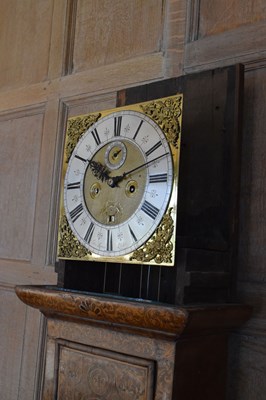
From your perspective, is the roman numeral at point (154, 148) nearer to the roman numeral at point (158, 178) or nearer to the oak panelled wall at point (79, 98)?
the roman numeral at point (158, 178)

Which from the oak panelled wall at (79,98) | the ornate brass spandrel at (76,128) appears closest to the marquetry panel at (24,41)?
the oak panelled wall at (79,98)

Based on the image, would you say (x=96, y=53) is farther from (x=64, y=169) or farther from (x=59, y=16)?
(x=64, y=169)

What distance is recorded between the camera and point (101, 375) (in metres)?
0.92

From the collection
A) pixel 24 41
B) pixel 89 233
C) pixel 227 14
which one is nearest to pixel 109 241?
pixel 89 233

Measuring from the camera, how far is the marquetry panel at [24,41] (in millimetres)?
1547

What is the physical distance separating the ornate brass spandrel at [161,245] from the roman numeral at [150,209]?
2cm

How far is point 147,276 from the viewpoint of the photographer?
978 mm

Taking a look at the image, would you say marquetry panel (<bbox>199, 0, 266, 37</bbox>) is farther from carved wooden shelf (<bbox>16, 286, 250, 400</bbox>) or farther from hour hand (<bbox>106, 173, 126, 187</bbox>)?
carved wooden shelf (<bbox>16, 286, 250, 400</bbox>)

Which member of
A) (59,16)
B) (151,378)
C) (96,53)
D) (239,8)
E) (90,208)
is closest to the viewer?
(151,378)

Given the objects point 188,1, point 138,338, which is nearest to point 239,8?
point 188,1

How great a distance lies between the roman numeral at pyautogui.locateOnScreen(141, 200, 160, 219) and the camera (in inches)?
34.3

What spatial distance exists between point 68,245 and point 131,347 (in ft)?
0.80

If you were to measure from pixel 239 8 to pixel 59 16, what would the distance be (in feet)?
2.05

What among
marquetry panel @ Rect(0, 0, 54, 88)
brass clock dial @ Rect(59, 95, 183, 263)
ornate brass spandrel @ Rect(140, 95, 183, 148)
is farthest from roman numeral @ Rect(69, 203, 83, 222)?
marquetry panel @ Rect(0, 0, 54, 88)
